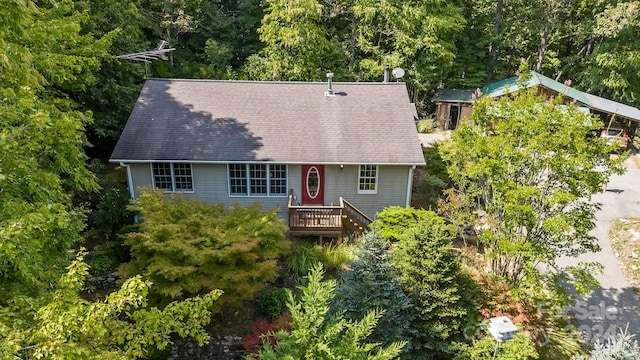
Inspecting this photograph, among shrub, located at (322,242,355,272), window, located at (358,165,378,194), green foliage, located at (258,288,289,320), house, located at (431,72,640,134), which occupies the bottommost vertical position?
green foliage, located at (258,288,289,320)

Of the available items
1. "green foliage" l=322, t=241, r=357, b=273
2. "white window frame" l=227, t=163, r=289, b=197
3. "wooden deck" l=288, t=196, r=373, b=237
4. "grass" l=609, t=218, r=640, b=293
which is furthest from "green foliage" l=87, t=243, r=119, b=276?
"grass" l=609, t=218, r=640, b=293

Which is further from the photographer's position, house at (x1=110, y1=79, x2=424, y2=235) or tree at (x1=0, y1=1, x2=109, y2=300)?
house at (x1=110, y1=79, x2=424, y2=235)

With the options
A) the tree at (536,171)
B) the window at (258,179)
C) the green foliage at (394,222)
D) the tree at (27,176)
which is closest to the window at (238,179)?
the window at (258,179)

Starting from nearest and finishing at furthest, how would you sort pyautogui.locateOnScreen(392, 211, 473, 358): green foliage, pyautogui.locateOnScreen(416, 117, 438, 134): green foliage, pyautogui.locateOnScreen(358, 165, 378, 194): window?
pyautogui.locateOnScreen(392, 211, 473, 358): green foliage → pyautogui.locateOnScreen(358, 165, 378, 194): window → pyautogui.locateOnScreen(416, 117, 438, 134): green foliage

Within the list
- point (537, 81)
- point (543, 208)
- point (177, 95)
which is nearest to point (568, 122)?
point (543, 208)

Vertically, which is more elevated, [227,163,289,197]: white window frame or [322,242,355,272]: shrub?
[227,163,289,197]: white window frame

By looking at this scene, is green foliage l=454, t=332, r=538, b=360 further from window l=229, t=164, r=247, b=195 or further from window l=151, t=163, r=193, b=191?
window l=151, t=163, r=193, b=191
